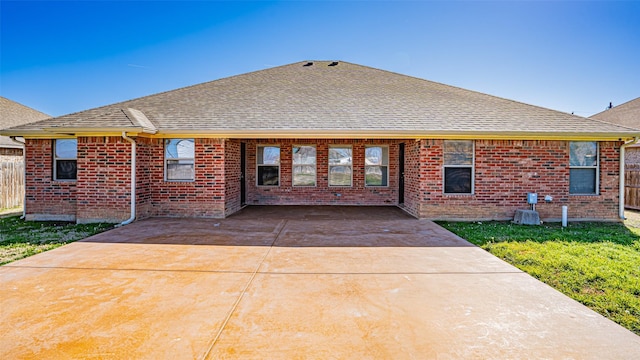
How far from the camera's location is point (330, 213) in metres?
9.90

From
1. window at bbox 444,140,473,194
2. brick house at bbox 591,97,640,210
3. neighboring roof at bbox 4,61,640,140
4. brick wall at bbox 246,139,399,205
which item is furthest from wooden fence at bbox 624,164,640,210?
brick wall at bbox 246,139,399,205

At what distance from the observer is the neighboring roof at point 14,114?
1401 cm

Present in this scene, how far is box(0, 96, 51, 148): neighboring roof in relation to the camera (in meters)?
14.0

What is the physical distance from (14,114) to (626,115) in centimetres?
3067

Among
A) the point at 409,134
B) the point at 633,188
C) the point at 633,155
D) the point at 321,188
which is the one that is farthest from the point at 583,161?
the point at 321,188

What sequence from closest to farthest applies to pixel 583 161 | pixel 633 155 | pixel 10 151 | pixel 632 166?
pixel 583 161
pixel 632 166
pixel 10 151
pixel 633 155

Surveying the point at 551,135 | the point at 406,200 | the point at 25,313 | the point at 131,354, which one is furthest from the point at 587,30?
the point at 25,313

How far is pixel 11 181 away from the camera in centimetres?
1187

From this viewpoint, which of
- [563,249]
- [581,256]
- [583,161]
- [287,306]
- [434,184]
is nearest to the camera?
[287,306]

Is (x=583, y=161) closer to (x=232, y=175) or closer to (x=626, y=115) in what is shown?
(x=232, y=175)

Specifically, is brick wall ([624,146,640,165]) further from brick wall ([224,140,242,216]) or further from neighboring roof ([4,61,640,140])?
brick wall ([224,140,242,216])

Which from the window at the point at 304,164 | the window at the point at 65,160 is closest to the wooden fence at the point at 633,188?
the window at the point at 304,164

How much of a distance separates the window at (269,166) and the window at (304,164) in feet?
2.00

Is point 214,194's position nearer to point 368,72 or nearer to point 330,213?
point 330,213
